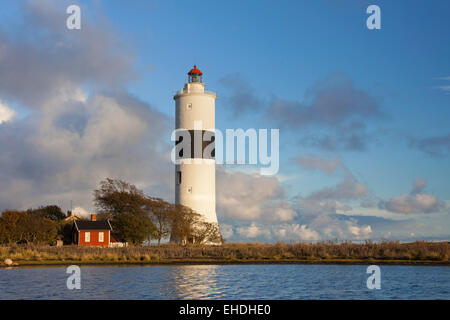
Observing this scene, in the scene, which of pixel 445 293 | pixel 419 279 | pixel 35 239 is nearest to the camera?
pixel 445 293

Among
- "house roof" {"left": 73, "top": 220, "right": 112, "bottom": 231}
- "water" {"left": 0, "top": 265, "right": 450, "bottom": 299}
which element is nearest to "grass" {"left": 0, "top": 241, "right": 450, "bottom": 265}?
"water" {"left": 0, "top": 265, "right": 450, "bottom": 299}

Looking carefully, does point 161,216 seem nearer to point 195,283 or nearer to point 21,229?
point 21,229

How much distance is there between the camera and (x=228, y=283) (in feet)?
71.9

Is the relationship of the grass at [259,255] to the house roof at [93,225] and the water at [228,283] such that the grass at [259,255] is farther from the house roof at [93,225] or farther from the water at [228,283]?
the house roof at [93,225]

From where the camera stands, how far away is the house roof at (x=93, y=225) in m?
44.4

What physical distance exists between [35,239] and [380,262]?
2615cm

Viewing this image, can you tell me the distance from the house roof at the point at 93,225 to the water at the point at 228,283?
54.3 ft

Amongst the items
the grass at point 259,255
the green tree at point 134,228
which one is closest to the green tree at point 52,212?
the green tree at point 134,228

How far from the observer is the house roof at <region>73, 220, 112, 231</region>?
146ft

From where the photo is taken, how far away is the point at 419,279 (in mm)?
22734

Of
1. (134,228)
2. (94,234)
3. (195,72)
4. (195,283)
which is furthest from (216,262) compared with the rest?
(195,72)
